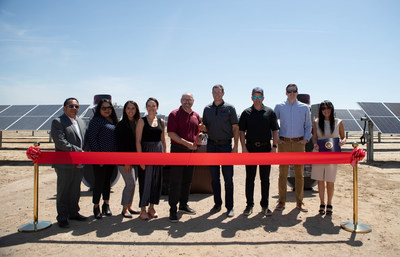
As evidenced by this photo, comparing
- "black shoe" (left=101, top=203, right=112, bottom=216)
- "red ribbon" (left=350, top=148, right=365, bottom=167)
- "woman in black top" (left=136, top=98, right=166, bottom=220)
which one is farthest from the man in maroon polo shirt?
"red ribbon" (left=350, top=148, right=365, bottom=167)

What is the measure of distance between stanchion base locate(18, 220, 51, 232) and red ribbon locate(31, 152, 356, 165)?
1.04 metres

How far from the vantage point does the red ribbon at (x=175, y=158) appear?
3.98 metres

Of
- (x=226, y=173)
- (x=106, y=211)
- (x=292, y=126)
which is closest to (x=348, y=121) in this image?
(x=292, y=126)

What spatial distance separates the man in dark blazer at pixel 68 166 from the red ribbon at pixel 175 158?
186mm

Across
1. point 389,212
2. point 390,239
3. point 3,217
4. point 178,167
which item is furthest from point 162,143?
point 389,212

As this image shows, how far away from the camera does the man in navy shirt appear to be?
4.53 m

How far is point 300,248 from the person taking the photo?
11.0 ft

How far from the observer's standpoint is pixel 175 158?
4043mm

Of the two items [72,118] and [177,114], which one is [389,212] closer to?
[177,114]

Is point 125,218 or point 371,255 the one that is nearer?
point 371,255

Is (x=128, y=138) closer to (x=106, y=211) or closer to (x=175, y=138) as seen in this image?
(x=175, y=138)

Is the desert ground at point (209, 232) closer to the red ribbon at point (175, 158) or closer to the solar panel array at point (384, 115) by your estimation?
the red ribbon at point (175, 158)

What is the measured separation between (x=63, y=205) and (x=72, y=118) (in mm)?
1468

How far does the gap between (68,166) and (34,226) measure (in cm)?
106
